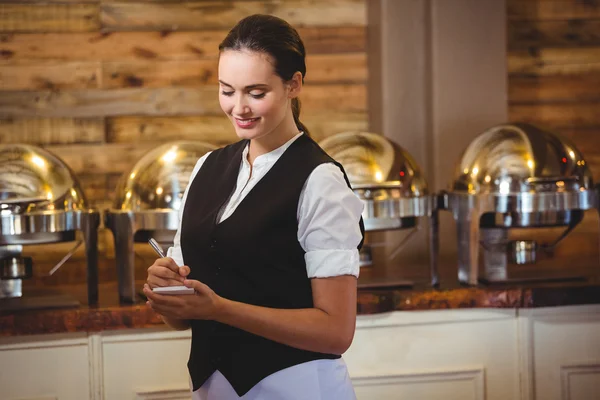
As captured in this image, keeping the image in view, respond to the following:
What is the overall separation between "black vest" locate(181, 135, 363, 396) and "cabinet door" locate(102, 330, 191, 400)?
106cm

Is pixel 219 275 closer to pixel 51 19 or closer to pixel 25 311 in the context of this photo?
pixel 25 311

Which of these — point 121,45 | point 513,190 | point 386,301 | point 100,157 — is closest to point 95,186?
point 100,157

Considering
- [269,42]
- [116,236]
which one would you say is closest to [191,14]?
[116,236]

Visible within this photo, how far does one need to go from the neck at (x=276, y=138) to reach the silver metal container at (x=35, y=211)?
4.05 ft

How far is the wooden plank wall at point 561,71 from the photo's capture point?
3.96 m

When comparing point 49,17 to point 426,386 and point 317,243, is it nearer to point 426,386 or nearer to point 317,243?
point 426,386

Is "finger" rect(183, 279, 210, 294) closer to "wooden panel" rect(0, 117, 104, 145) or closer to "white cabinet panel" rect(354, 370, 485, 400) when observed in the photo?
"white cabinet panel" rect(354, 370, 485, 400)

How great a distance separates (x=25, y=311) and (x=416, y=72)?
1.99m

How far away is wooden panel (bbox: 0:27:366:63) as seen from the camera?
11.6ft

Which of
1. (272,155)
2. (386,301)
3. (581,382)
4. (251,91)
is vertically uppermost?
(251,91)

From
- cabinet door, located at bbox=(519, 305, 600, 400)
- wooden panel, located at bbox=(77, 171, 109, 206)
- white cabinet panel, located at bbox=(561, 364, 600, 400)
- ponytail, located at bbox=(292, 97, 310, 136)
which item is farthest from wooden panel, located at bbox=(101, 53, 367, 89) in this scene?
ponytail, located at bbox=(292, 97, 310, 136)

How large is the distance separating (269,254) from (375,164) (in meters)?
1.42

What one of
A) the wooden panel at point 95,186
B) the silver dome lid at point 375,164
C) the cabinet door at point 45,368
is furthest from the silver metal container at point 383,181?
the wooden panel at point 95,186

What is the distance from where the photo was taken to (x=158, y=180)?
277 centimetres
